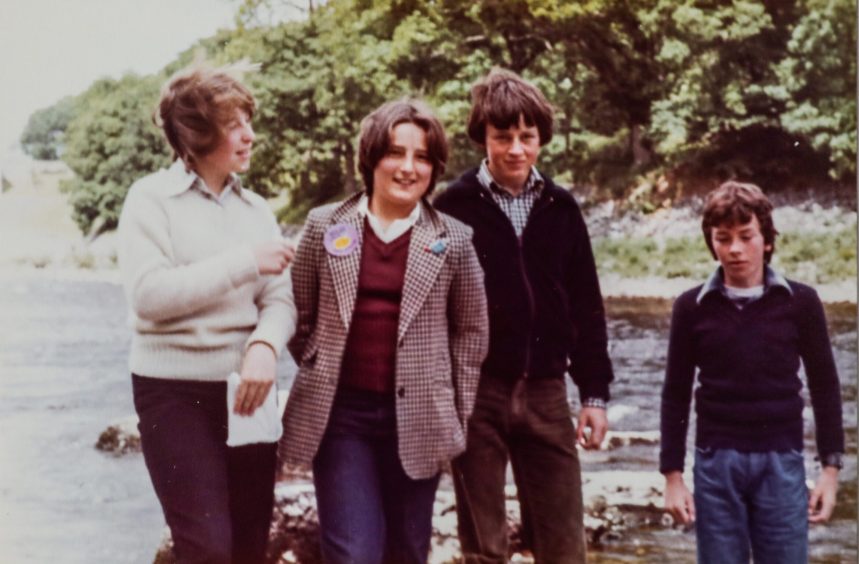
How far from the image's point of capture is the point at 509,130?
208 centimetres

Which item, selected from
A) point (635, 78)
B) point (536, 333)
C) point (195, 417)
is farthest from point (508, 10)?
point (195, 417)

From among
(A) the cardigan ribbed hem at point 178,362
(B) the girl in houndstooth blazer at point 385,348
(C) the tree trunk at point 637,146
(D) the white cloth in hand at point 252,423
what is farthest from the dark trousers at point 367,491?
(C) the tree trunk at point 637,146

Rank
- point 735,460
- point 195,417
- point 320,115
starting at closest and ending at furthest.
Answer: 1. point 195,417
2. point 735,460
3. point 320,115

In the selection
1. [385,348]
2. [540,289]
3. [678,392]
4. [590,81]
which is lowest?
[678,392]

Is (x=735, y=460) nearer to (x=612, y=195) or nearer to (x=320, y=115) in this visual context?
(x=612, y=195)

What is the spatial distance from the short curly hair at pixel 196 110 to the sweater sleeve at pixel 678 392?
108cm

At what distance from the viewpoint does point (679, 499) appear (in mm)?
2137

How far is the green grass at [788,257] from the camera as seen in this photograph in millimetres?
2510

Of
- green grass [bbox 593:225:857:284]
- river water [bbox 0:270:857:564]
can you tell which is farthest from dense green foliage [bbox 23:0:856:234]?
river water [bbox 0:270:857:564]

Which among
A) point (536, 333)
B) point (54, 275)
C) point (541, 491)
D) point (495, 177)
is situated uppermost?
point (495, 177)

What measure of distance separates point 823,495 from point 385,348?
105 centimetres

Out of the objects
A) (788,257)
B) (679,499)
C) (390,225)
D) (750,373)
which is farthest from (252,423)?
(788,257)

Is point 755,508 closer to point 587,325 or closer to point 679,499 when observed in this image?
point 679,499

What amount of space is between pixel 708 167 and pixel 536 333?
87 cm
